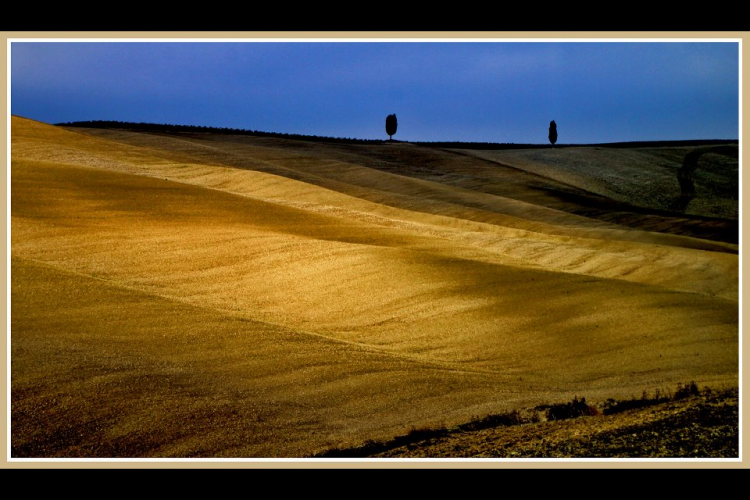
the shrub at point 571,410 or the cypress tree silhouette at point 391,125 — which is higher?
the cypress tree silhouette at point 391,125

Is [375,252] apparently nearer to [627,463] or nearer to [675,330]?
[675,330]

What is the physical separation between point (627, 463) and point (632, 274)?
16.5 metres

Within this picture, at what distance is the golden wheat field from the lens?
344 inches

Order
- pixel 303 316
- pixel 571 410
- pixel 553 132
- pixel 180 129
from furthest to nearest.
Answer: pixel 553 132, pixel 180 129, pixel 303 316, pixel 571 410

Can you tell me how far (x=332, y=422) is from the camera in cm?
891

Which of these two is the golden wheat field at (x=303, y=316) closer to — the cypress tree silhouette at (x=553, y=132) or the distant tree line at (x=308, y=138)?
the distant tree line at (x=308, y=138)

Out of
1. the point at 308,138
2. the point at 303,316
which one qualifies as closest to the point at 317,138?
the point at 308,138

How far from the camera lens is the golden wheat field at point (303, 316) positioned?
8.73 meters

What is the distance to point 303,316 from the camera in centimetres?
1389

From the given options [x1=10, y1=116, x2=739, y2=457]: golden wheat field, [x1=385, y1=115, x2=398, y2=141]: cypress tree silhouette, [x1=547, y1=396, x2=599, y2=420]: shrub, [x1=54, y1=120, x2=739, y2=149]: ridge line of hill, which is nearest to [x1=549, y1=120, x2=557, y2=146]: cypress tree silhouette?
[x1=54, y1=120, x2=739, y2=149]: ridge line of hill

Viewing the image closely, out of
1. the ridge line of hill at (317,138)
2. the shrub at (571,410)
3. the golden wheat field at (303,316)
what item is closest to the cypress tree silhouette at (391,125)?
the ridge line of hill at (317,138)

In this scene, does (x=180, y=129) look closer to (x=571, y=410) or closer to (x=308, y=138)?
(x=308, y=138)

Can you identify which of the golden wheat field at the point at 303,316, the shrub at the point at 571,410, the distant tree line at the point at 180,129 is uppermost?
the distant tree line at the point at 180,129
